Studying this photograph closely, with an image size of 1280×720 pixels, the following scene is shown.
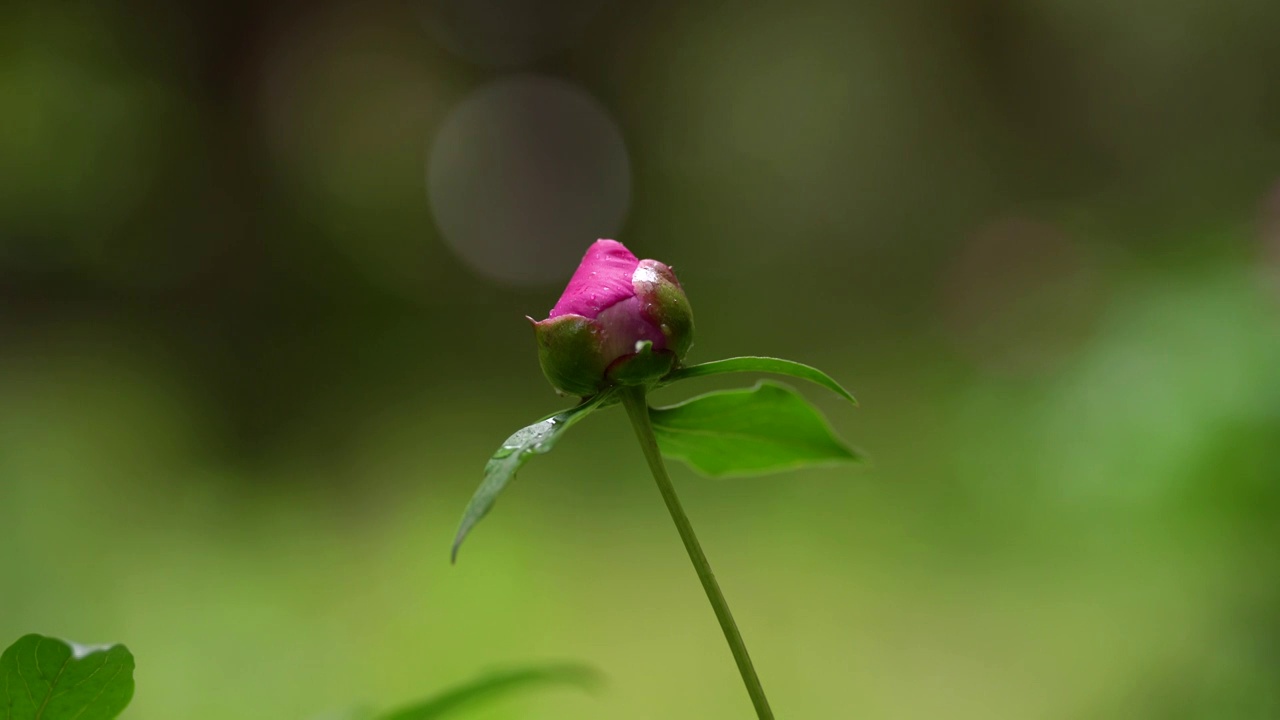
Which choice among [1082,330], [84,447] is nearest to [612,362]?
[1082,330]

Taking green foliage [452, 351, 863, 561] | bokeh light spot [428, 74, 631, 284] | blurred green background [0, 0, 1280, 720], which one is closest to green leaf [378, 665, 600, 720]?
green foliage [452, 351, 863, 561]

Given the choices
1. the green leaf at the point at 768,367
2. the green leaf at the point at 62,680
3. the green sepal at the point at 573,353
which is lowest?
the green leaf at the point at 62,680

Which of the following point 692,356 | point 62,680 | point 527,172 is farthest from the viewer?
point 527,172

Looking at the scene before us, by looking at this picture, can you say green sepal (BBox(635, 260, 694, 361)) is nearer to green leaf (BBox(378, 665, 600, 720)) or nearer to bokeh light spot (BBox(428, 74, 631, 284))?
green leaf (BBox(378, 665, 600, 720))

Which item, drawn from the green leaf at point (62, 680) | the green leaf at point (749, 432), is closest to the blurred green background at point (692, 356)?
the green leaf at point (749, 432)

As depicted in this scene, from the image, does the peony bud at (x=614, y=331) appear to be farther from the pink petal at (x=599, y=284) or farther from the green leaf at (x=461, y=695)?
the green leaf at (x=461, y=695)

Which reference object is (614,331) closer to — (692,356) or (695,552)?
(695,552)

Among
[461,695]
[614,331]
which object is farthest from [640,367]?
[461,695]

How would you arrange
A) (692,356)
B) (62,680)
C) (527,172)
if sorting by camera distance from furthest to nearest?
(527,172) < (692,356) < (62,680)
